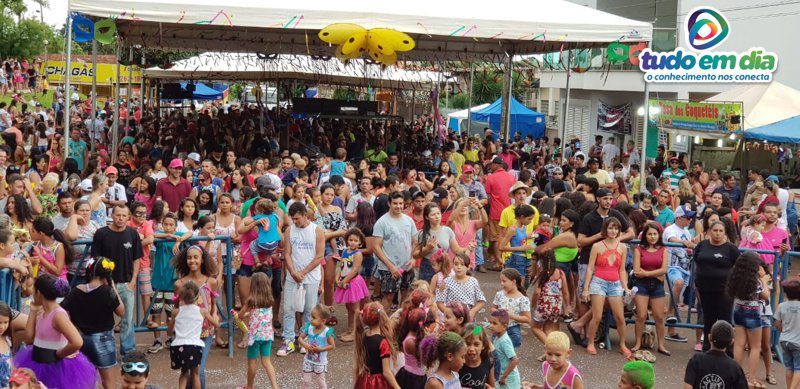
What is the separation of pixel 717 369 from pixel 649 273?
9.94 feet

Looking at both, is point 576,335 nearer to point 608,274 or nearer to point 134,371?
point 608,274

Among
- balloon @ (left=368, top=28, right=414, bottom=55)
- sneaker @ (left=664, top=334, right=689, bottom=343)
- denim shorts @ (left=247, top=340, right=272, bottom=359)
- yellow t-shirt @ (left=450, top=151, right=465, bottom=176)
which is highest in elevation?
balloon @ (left=368, top=28, right=414, bottom=55)

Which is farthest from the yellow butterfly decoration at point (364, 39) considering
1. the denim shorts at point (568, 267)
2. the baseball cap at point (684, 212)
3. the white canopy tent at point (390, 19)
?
the baseball cap at point (684, 212)

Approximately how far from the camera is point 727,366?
6449mm

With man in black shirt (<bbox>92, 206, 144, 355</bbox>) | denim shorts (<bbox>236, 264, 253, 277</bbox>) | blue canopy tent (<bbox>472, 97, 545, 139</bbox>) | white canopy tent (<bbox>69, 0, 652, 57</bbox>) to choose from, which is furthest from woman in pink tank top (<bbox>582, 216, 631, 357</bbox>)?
blue canopy tent (<bbox>472, 97, 545, 139</bbox>)

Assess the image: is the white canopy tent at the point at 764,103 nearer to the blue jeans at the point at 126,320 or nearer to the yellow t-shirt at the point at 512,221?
the yellow t-shirt at the point at 512,221

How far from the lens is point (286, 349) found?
920cm

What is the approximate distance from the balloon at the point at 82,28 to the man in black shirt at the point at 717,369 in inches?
392

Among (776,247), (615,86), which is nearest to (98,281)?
(776,247)

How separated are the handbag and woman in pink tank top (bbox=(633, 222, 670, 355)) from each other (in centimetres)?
337

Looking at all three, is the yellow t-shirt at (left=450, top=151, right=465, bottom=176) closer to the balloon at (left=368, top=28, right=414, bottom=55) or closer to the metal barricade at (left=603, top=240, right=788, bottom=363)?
the balloon at (left=368, top=28, right=414, bottom=55)

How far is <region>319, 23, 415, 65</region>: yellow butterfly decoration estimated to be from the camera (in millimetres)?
14508

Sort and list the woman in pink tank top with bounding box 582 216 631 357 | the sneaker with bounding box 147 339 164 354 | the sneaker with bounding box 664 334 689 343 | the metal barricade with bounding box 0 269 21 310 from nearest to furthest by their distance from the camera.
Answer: the metal barricade with bounding box 0 269 21 310
the sneaker with bounding box 147 339 164 354
the woman in pink tank top with bounding box 582 216 631 357
the sneaker with bounding box 664 334 689 343

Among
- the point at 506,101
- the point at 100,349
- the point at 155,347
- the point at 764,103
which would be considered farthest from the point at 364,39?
the point at 764,103
